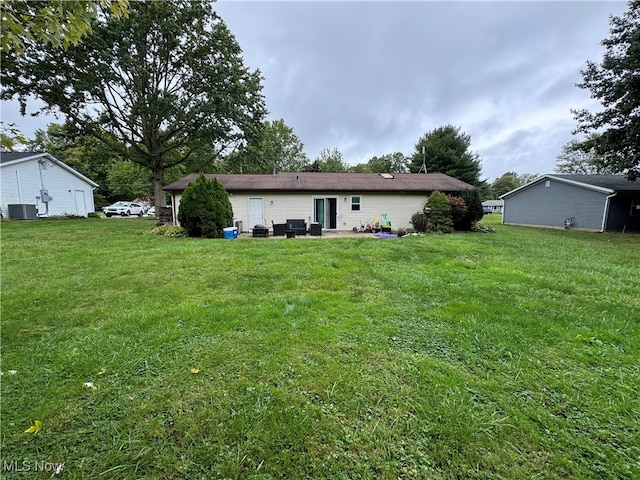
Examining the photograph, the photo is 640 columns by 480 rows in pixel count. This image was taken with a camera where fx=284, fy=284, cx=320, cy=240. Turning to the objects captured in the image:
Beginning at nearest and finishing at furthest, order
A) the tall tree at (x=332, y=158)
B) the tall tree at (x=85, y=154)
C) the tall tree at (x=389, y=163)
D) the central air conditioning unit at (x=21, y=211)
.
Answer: the central air conditioning unit at (x=21, y=211)
the tall tree at (x=85, y=154)
the tall tree at (x=332, y=158)
the tall tree at (x=389, y=163)

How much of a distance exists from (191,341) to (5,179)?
22075 mm

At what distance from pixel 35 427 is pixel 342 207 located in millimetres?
13420

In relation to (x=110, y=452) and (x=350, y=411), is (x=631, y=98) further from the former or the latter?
(x=110, y=452)

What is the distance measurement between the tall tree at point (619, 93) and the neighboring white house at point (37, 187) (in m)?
31.2

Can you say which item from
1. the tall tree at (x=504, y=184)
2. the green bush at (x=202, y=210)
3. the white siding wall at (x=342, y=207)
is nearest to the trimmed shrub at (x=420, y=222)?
the white siding wall at (x=342, y=207)

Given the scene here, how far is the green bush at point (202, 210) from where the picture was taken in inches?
416

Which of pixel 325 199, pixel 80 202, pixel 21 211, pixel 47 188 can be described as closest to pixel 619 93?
pixel 325 199

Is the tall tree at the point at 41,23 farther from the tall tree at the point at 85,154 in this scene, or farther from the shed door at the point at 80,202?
the shed door at the point at 80,202

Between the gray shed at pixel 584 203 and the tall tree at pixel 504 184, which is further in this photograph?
the tall tree at pixel 504 184

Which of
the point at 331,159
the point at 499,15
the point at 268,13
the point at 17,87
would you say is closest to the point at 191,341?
the point at 268,13

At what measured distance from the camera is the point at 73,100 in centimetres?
1566

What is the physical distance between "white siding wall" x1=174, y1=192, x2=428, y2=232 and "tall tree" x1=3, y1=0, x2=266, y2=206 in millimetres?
5689

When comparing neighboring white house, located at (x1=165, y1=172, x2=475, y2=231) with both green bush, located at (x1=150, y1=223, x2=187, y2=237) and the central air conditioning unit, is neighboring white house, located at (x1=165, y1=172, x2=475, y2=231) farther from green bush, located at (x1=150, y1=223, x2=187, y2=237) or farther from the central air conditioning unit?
the central air conditioning unit

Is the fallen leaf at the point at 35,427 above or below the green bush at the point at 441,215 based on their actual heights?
below
